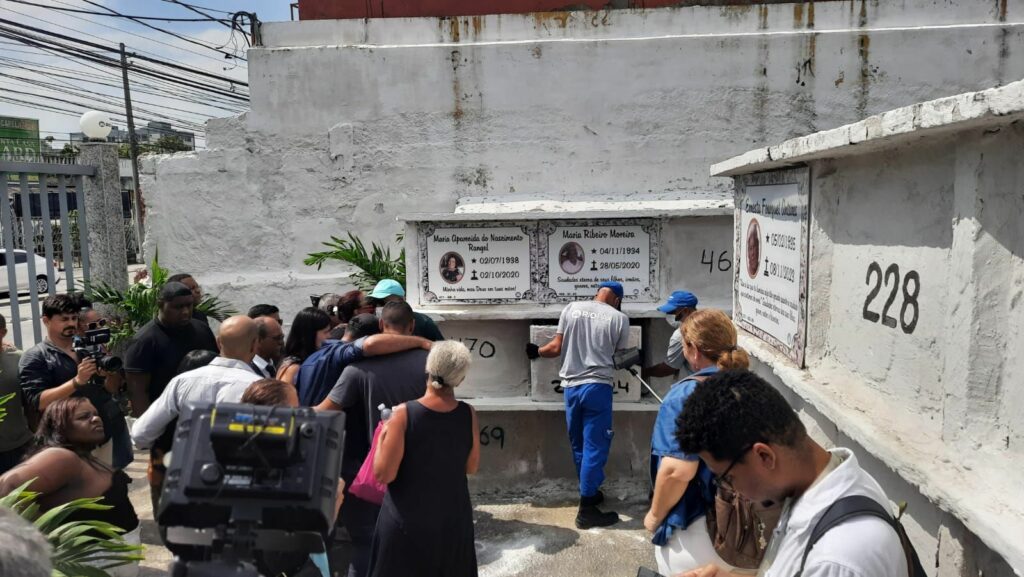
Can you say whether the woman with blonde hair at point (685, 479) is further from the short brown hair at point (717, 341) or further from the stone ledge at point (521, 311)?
the stone ledge at point (521, 311)

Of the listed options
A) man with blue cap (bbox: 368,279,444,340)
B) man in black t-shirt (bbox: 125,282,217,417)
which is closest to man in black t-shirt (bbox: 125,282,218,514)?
man in black t-shirt (bbox: 125,282,217,417)

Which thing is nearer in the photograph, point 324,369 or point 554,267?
point 324,369

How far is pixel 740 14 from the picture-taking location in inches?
279

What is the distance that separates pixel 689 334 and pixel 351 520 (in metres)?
1.83

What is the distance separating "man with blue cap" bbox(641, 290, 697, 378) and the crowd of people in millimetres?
15

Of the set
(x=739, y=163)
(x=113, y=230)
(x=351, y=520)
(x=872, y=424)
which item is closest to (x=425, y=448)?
(x=351, y=520)

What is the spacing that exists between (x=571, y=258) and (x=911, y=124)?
11.1 feet

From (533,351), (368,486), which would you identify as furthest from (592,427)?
(368,486)

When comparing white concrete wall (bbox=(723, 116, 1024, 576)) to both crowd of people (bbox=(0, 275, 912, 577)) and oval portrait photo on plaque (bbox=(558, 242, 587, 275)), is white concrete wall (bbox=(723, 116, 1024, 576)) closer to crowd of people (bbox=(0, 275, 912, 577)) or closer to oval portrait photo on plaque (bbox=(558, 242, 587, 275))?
crowd of people (bbox=(0, 275, 912, 577))

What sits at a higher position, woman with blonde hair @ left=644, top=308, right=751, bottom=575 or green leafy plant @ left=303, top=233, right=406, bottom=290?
green leafy plant @ left=303, top=233, right=406, bottom=290

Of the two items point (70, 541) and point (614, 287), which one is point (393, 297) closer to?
point (614, 287)

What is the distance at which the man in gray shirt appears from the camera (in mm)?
3502

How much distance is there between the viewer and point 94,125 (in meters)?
6.14

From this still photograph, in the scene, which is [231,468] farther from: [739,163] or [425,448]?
[739,163]
